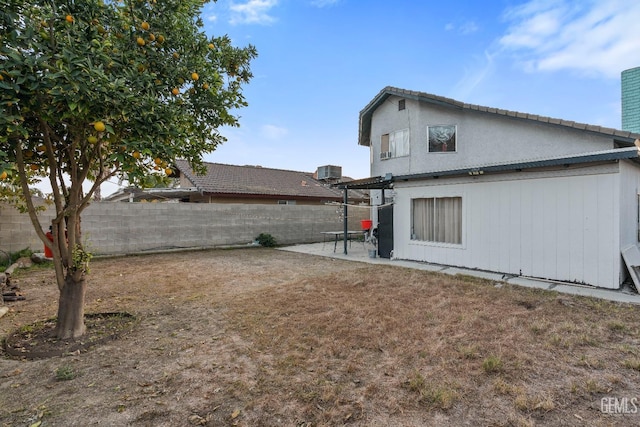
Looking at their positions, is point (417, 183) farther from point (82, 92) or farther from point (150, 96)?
point (82, 92)

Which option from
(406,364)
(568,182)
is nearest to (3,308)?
(406,364)

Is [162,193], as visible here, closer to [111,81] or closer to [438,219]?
[438,219]

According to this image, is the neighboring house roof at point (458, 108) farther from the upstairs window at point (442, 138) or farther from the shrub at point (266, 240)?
the shrub at point (266, 240)

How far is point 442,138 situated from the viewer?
10500 mm

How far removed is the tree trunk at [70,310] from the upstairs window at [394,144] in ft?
32.9

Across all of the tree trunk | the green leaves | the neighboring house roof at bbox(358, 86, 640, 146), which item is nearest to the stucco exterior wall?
the neighboring house roof at bbox(358, 86, 640, 146)

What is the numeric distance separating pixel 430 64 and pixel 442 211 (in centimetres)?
579

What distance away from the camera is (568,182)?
6012 millimetres

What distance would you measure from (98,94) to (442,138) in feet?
32.7

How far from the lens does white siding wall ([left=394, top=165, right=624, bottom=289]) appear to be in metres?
5.58

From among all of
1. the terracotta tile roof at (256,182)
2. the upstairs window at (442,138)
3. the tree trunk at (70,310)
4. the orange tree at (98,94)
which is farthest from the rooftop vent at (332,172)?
the tree trunk at (70,310)

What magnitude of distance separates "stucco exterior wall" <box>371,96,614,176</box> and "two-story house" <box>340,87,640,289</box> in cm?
3

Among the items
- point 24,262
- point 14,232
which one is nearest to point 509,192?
point 24,262

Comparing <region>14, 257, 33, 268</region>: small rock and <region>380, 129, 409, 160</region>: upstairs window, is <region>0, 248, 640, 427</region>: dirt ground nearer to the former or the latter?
<region>14, 257, 33, 268</region>: small rock
